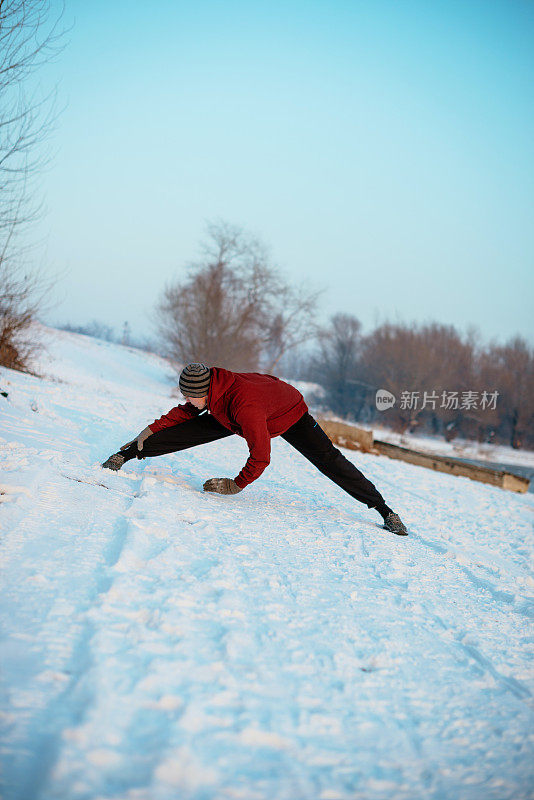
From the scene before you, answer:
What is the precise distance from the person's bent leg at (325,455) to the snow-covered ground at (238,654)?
1.16ft

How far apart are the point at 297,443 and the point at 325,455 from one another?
0.25 meters

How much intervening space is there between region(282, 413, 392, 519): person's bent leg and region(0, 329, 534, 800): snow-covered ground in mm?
352

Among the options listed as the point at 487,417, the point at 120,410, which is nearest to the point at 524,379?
the point at 487,417

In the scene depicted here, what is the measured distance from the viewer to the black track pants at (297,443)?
387 cm

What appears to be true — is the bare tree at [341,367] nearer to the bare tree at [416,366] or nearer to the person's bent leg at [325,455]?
the bare tree at [416,366]

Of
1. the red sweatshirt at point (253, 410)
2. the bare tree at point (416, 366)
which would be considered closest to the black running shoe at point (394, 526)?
the red sweatshirt at point (253, 410)

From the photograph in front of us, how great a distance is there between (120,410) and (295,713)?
261 inches

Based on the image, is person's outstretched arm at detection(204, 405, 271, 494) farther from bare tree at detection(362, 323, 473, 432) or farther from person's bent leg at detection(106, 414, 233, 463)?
bare tree at detection(362, 323, 473, 432)

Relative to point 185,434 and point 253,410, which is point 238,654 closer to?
point 253,410

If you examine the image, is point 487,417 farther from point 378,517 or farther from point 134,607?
point 134,607

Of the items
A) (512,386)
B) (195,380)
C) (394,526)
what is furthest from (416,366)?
(195,380)

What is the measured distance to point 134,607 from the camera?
1960 millimetres

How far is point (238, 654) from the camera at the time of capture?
5.91 ft

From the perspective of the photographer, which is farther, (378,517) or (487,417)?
(487,417)
